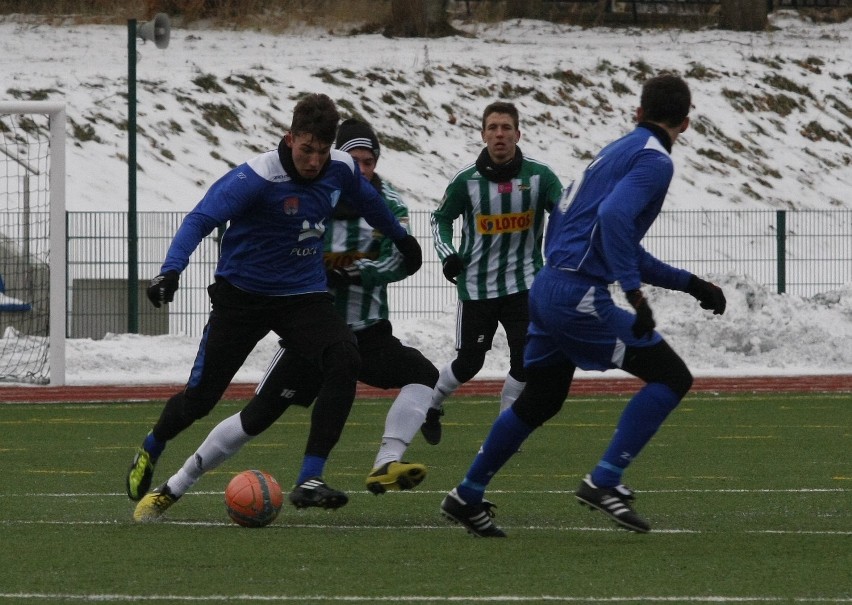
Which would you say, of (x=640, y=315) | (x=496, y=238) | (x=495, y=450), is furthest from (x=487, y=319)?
(x=640, y=315)

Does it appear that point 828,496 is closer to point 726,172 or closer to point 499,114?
point 499,114

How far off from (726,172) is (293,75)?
8.13 metres

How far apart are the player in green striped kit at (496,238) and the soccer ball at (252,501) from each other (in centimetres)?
347

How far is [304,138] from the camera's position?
287 inches

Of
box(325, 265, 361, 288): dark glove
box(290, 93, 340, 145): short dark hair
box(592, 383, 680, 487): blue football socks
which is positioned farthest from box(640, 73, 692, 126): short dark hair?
box(325, 265, 361, 288): dark glove

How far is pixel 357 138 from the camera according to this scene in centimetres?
873

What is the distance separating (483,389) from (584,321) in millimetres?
9760

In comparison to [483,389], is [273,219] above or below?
above

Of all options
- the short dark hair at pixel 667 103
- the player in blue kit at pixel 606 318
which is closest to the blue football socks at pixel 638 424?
the player in blue kit at pixel 606 318

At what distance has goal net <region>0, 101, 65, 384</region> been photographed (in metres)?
16.2

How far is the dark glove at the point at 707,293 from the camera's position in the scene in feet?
23.4

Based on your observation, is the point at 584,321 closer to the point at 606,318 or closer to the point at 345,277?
the point at 606,318

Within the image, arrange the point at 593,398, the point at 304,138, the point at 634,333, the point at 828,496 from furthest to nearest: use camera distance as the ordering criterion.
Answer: the point at 593,398 → the point at 828,496 → the point at 304,138 → the point at 634,333

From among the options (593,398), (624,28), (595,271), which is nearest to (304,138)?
(595,271)
